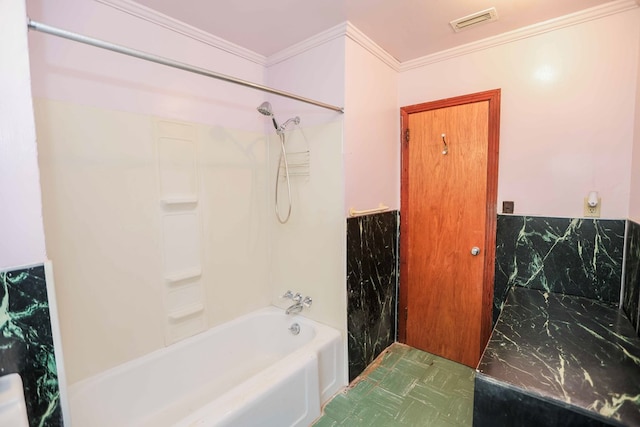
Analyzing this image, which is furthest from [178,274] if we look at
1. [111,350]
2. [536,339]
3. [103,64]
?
[536,339]

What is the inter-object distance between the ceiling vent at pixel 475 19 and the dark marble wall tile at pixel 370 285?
4.32ft

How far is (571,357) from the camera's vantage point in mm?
1180

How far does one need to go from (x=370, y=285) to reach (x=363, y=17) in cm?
177

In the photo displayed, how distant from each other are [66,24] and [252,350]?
2252mm

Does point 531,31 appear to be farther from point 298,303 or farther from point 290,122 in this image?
point 298,303

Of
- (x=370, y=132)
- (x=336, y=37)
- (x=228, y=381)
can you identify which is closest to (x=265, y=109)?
(x=336, y=37)

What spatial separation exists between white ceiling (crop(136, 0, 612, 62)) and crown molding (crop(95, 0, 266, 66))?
34mm

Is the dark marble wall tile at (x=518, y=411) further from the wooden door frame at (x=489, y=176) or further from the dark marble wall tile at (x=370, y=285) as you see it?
the wooden door frame at (x=489, y=176)

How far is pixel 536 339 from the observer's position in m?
1.33

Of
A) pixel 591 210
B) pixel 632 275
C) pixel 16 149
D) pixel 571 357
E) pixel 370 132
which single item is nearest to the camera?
pixel 16 149

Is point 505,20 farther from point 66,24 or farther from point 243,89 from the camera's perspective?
point 66,24

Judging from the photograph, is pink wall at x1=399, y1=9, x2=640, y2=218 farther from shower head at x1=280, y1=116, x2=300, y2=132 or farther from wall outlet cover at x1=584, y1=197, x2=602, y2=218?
shower head at x1=280, y1=116, x2=300, y2=132

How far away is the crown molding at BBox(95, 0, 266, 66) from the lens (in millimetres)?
1601

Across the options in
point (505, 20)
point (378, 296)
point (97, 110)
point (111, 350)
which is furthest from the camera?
point (378, 296)
